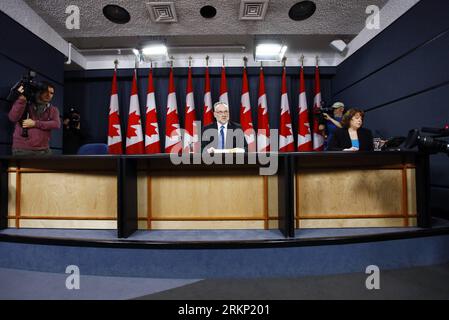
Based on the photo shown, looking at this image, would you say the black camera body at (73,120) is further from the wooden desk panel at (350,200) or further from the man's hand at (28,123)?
the wooden desk panel at (350,200)

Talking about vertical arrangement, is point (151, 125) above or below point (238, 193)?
above

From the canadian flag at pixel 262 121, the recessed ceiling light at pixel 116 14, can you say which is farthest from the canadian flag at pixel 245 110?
the recessed ceiling light at pixel 116 14

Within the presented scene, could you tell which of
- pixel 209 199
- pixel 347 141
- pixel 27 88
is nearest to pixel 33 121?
pixel 27 88

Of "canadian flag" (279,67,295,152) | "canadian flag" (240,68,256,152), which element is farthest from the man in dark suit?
"canadian flag" (279,67,295,152)

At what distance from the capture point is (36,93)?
2287 millimetres

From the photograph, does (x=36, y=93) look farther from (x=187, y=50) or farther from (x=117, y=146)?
(x=187, y=50)

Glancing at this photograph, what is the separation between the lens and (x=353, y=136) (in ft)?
8.05

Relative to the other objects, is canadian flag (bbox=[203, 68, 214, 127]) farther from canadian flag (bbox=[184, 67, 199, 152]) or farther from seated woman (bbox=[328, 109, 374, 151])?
seated woman (bbox=[328, 109, 374, 151])

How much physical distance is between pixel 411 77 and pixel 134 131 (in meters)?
3.73

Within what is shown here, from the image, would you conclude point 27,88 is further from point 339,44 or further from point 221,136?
point 339,44

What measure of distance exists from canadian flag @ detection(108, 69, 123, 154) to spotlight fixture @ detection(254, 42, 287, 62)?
2397mm

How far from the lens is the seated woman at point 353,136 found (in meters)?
2.39
